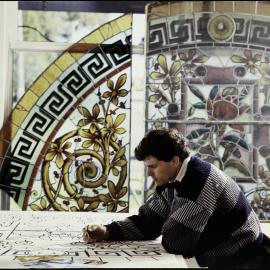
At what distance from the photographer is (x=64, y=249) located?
2436 millimetres

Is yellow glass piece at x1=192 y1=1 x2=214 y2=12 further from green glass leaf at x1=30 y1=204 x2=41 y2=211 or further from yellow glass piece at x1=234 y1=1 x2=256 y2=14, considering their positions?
green glass leaf at x1=30 y1=204 x2=41 y2=211

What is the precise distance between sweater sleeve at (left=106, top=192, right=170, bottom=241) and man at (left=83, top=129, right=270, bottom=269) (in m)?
0.01

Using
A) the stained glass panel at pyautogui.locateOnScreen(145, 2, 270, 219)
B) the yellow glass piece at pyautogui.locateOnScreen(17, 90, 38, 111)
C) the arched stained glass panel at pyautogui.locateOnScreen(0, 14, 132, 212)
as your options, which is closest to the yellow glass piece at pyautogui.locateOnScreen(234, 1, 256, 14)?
the stained glass panel at pyautogui.locateOnScreen(145, 2, 270, 219)

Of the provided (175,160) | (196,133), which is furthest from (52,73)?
(175,160)

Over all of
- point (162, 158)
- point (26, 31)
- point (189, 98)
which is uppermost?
point (26, 31)

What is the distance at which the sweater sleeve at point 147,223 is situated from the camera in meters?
2.70

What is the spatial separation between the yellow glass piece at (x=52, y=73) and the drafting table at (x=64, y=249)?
4.05 feet

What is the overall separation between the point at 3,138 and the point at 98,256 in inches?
82.8

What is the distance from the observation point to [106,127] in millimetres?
4160

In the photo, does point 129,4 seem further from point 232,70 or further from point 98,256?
point 98,256

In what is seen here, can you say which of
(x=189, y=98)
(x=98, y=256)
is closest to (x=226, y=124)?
(x=189, y=98)

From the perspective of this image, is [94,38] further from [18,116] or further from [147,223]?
[147,223]

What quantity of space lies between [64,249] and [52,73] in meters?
2.02

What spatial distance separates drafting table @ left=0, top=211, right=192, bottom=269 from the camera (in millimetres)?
2115
